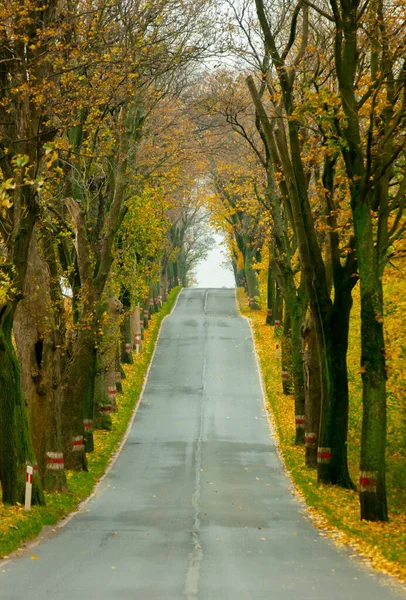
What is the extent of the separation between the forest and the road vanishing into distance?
1.87m

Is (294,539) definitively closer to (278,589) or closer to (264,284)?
(278,589)

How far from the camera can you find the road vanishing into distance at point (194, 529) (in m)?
11.8

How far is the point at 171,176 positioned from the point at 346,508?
17.0 metres

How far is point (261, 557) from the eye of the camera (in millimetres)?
14555

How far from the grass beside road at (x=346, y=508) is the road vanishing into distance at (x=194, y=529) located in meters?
0.39

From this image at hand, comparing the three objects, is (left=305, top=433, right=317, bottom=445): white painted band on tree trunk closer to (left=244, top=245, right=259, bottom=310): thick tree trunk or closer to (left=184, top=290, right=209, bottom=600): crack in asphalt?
(left=184, top=290, right=209, bottom=600): crack in asphalt

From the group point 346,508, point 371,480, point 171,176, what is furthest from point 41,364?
point 171,176

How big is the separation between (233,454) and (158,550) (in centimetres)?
1577

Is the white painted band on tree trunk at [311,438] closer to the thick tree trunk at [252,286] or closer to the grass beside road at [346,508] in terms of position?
the grass beside road at [346,508]

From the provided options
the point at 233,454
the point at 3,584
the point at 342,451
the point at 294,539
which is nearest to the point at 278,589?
the point at 3,584

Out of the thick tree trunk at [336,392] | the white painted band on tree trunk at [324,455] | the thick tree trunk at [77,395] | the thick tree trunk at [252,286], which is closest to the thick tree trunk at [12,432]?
the thick tree trunk at [77,395]

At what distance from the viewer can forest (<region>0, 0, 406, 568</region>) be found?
57.4 feet

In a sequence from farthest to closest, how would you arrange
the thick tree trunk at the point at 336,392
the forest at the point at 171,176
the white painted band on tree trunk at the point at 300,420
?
the white painted band on tree trunk at the point at 300,420, the thick tree trunk at the point at 336,392, the forest at the point at 171,176

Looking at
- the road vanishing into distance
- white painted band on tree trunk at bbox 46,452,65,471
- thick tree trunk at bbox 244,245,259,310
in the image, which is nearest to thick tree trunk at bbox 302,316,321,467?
the road vanishing into distance
